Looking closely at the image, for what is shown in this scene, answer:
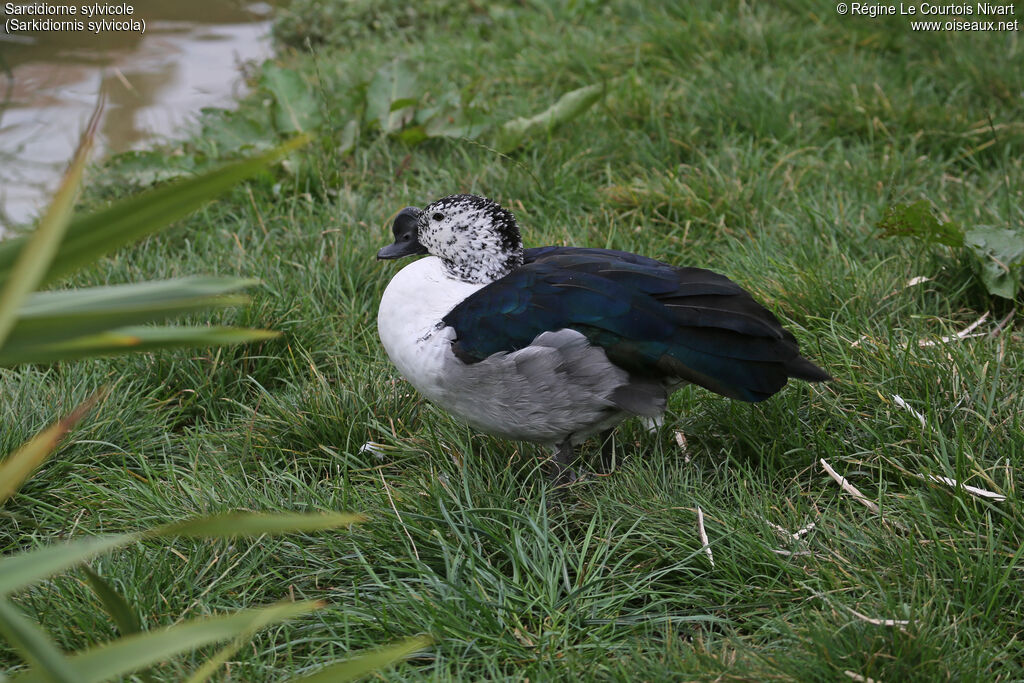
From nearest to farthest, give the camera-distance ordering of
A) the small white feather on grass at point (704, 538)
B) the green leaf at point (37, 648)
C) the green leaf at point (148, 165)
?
the green leaf at point (37, 648)
the small white feather on grass at point (704, 538)
the green leaf at point (148, 165)

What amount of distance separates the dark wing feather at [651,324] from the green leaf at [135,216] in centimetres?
Result: 120

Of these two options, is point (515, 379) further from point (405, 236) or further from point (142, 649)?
point (142, 649)

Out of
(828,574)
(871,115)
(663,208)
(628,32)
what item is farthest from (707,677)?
(628,32)

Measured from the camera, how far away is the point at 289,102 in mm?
4613

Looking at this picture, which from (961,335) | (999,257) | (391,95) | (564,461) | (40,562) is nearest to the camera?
(40,562)

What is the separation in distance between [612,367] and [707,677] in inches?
35.0

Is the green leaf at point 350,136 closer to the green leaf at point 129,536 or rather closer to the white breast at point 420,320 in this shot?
the white breast at point 420,320

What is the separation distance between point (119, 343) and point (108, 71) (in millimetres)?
5406

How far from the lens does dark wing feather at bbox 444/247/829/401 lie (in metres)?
2.60

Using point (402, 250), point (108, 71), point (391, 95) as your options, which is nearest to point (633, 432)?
point (402, 250)

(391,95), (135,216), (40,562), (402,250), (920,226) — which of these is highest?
(135,216)

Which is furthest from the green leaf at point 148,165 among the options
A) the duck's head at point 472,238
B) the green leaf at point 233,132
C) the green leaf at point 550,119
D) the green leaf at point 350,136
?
the duck's head at point 472,238

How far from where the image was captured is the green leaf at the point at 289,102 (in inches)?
180

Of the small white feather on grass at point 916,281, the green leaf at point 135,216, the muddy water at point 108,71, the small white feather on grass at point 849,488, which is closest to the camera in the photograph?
the green leaf at point 135,216
